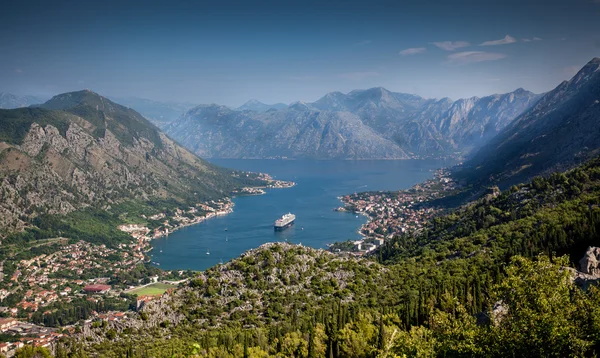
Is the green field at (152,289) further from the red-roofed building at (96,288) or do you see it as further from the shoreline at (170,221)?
the shoreline at (170,221)

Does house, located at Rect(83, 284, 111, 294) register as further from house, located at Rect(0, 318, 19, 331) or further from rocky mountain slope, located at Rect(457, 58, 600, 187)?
rocky mountain slope, located at Rect(457, 58, 600, 187)

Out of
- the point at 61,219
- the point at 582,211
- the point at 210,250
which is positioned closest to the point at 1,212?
the point at 61,219

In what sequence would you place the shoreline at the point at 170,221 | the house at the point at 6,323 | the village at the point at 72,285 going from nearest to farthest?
the house at the point at 6,323, the village at the point at 72,285, the shoreline at the point at 170,221

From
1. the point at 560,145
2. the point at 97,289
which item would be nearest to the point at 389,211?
the point at 560,145

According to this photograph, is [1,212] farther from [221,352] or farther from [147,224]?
[221,352]

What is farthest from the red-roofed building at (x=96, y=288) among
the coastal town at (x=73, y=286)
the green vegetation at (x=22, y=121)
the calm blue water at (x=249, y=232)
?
the green vegetation at (x=22, y=121)

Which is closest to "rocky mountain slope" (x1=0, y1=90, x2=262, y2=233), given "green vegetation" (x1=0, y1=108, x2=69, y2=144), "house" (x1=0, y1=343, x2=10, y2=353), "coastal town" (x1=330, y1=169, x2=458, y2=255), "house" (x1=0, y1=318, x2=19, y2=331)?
"green vegetation" (x1=0, y1=108, x2=69, y2=144)
